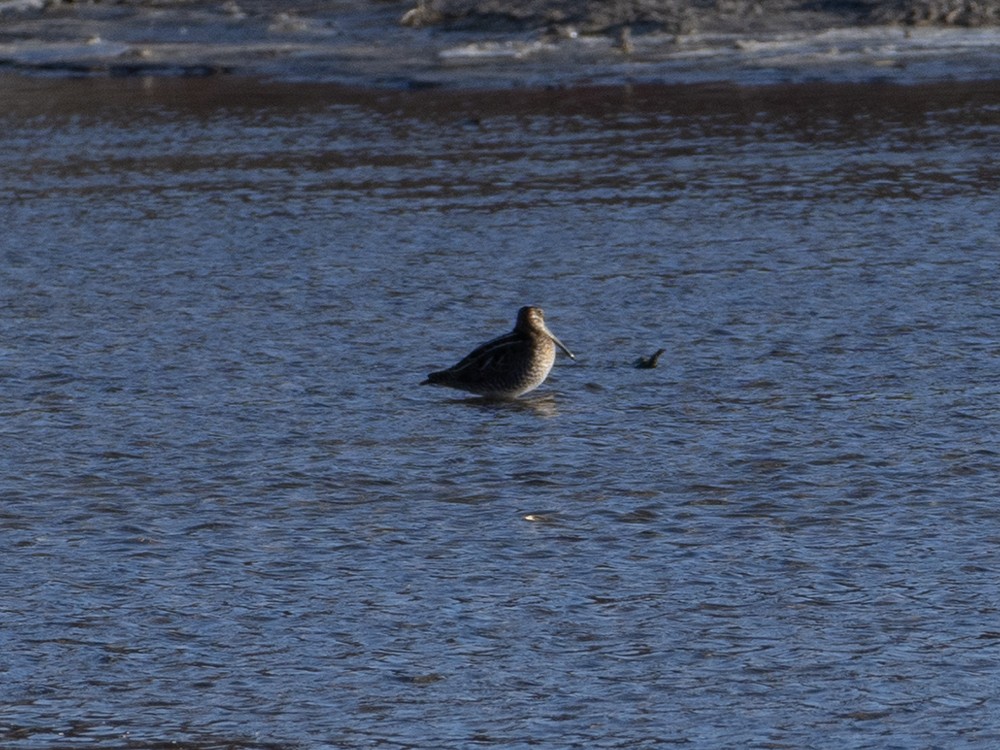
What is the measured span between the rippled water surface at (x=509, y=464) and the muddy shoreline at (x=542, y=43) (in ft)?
25.5

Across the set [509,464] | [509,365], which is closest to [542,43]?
[509,365]

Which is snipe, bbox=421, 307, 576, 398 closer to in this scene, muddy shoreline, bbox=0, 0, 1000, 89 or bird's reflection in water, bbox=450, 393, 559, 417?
bird's reflection in water, bbox=450, 393, 559, 417

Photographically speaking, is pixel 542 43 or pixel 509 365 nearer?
pixel 509 365

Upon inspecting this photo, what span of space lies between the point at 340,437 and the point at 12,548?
213 cm

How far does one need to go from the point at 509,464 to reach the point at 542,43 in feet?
70.6

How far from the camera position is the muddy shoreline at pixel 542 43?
85.6 feet

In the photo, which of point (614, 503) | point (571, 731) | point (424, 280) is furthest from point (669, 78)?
point (571, 731)

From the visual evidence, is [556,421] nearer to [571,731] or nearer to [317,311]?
[317,311]

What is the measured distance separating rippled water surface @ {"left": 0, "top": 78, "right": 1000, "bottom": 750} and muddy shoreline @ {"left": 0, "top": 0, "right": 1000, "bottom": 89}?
7781mm

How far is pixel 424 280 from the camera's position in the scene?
Result: 13570 millimetres

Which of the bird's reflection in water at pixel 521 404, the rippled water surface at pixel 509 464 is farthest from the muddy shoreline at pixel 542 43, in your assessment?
the bird's reflection in water at pixel 521 404

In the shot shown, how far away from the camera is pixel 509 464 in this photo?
8969mm

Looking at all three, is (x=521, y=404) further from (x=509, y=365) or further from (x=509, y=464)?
(x=509, y=464)

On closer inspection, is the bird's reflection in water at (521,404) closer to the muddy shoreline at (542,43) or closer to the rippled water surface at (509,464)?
the rippled water surface at (509,464)
